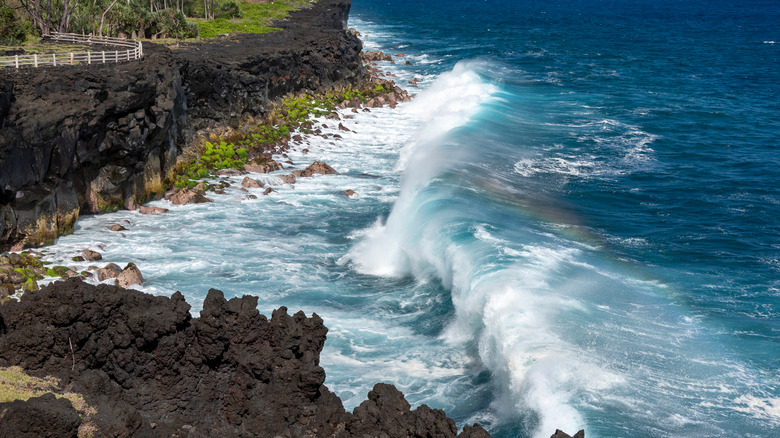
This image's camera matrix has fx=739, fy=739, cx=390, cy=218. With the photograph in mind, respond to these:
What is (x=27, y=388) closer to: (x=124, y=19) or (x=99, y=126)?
(x=99, y=126)

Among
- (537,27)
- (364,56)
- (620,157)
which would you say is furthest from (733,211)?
(537,27)

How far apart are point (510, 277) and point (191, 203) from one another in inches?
742

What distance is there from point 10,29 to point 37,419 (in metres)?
39.6

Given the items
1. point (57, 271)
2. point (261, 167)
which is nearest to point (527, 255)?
point (57, 271)

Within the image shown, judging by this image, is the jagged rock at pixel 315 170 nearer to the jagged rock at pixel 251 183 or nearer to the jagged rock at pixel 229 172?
the jagged rock at pixel 251 183

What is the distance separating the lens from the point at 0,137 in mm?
28844

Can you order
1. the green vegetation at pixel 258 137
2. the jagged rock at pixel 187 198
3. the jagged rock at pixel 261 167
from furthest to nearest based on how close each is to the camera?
the jagged rock at pixel 261 167 < the green vegetation at pixel 258 137 < the jagged rock at pixel 187 198

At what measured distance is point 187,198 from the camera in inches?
1539

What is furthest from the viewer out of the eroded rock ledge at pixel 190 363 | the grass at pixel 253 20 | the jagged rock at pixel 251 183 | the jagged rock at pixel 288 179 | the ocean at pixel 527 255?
the grass at pixel 253 20

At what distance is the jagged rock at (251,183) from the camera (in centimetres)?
4212

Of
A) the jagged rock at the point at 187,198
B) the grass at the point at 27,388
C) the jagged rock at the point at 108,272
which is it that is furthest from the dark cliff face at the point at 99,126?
the grass at the point at 27,388

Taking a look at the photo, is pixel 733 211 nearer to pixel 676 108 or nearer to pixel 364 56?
pixel 676 108

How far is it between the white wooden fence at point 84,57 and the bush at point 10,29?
274 centimetres

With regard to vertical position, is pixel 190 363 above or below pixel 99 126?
below
